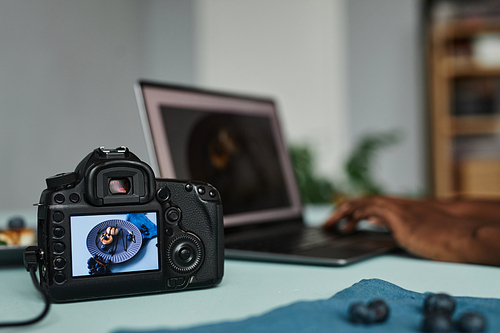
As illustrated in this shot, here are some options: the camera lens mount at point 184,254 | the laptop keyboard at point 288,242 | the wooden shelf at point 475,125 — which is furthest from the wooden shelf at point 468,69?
the camera lens mount at point 184,254

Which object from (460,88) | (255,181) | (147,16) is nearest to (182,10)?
(147,16)

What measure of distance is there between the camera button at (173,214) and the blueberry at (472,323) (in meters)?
0.26

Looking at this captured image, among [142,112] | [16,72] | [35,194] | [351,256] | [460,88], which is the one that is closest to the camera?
[351,256]

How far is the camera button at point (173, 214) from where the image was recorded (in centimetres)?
46

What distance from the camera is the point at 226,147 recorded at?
0.86 m

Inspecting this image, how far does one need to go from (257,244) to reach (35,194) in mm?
1868

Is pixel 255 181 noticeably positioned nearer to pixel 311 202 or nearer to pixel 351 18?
pixel 311 202

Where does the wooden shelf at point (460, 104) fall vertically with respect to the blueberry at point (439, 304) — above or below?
above

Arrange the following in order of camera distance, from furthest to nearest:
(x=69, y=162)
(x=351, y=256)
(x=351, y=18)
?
(x=351, y=18), (x=69, y=162), (x=351, y=256)

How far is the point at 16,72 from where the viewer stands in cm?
205

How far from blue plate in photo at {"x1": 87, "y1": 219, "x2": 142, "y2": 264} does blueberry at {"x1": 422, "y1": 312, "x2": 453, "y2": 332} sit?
25 centimetres

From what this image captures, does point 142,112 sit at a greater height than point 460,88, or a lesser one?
lesser

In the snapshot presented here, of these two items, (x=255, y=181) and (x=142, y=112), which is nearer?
(x=142, y=112)

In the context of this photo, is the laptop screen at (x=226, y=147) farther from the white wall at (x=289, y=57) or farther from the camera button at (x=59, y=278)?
the white wall at (x=289, y=57)
